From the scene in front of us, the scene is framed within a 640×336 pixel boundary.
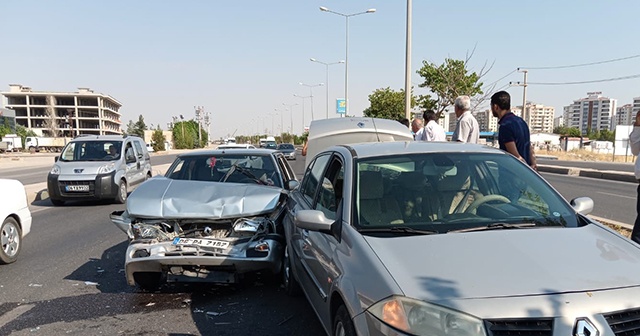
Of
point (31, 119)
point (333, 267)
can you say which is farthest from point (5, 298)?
point (31, 119)

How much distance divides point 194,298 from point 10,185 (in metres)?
A: 3.51

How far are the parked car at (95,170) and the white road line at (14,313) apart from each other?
295 inches

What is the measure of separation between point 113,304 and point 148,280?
418 millimetres

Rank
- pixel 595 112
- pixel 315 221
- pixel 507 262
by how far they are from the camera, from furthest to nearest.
Result: pixel 595 112
pixel 315 221
pixel 507 262

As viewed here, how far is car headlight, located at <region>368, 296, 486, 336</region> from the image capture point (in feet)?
6.97

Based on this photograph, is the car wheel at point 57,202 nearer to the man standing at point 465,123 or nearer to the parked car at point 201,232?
the parked car at point 201,232

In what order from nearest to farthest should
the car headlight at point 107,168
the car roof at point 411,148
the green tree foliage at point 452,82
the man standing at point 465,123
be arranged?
the car roof at point 411,148 < the man standing at point 465,123 < the car headlight at point 107,168 < the green tree foliage at point 452,82

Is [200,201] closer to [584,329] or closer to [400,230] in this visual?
[400,230]

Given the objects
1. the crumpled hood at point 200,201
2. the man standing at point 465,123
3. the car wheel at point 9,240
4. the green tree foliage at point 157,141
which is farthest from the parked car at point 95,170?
the green tree foliage at point 157,141

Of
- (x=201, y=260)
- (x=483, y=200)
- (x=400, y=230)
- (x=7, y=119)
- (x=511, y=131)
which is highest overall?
(x=7, y=119)

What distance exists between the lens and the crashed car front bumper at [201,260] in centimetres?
462

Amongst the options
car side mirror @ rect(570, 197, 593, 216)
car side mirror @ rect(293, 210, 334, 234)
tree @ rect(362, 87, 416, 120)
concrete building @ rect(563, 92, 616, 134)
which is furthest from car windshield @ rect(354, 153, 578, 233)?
concrete building @ rect(563, 92, 616, 134)

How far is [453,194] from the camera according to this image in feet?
11.1

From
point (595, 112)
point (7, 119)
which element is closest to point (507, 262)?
point (7, 119)
